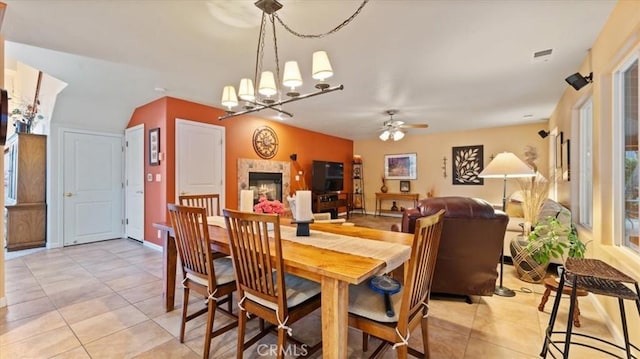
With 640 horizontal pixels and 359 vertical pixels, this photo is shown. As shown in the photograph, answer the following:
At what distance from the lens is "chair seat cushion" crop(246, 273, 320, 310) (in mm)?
1536

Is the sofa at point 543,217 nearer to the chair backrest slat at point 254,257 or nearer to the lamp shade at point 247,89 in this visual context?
the chair backrest slat at point 254,257

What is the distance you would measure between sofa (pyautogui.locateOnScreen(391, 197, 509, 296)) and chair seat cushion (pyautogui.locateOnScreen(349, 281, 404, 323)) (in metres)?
1.03

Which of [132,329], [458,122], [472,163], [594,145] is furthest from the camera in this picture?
[472,163]

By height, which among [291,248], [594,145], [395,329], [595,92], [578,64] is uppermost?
[578,64]

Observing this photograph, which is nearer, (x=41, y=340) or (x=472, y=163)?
(x=41, y=340)

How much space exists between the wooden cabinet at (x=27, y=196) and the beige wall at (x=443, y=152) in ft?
23.8

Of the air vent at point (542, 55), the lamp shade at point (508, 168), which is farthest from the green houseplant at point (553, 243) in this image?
the air vent at point (542, 55)

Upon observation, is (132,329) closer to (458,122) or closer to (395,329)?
(395,329)

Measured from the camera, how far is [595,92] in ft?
8.22

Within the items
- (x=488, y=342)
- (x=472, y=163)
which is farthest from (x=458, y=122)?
(x=488, y=342)

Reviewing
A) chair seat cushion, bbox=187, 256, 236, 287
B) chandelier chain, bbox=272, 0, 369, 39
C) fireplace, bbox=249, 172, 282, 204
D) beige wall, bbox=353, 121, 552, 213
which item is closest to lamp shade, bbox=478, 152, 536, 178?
chandelier chain, bbox=272, 0, 369, 39

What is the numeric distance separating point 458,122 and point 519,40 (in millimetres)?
3831

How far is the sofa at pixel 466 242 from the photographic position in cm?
235

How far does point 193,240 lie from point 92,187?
14.0ft
